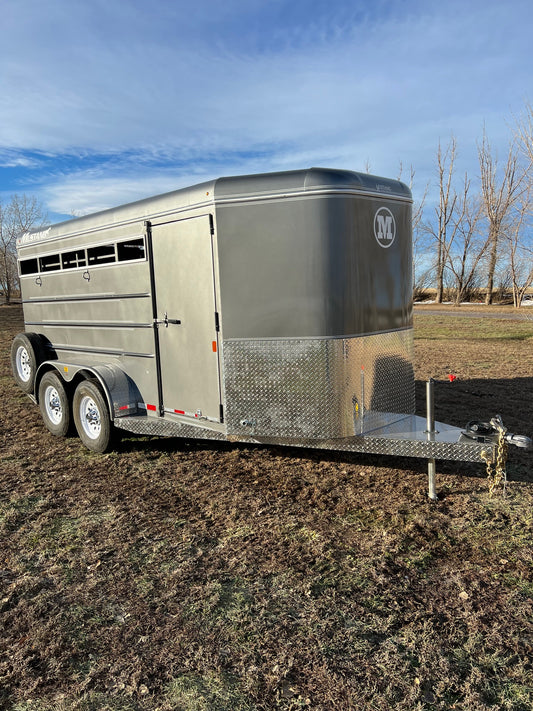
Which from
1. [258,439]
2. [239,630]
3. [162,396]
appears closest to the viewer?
[239,630]

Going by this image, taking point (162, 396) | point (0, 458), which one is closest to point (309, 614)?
point (162, 396)

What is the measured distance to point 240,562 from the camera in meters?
3.73

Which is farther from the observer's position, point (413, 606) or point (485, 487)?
point (485, 487)

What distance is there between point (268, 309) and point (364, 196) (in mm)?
1204

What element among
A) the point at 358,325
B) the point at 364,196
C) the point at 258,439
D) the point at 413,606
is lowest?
the point at 413,606

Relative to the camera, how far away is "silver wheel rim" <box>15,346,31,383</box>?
26.0ft

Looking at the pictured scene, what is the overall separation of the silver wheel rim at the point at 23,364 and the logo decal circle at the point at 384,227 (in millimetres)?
5511

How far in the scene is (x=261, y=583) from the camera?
11.4ft

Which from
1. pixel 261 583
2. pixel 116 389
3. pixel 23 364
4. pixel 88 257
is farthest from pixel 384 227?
pixel 23 364

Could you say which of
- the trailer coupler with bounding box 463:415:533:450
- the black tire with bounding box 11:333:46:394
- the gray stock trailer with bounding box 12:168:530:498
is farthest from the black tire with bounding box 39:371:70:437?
the trailer coupler with bounding box 463:415:533:450

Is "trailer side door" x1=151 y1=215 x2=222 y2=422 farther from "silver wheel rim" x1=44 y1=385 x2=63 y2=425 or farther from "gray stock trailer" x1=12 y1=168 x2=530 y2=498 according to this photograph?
"silver wheel rim" x1=44 y1=385 x2=63 y2=425

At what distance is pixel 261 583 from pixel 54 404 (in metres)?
4.46

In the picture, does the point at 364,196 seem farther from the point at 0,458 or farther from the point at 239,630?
the point at 0,458

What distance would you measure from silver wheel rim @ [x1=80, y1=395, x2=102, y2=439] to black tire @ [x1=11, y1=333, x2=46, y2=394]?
1.58 meters
